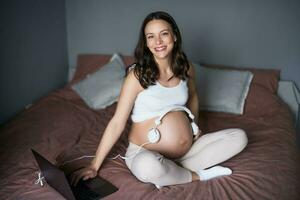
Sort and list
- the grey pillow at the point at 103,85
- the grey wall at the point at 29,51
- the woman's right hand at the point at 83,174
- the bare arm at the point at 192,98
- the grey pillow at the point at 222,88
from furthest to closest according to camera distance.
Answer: the grey pillow at the point at 103,85, the grey pillow at the point at 222,88, the grey wall at the point at 29,51, the bare arm at the point at 192,98, the woman's right hand at the point at 83,174

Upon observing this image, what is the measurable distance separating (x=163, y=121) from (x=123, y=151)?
32 centimetres

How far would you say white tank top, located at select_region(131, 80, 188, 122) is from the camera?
1625mm

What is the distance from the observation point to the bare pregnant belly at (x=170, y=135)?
1610 mm

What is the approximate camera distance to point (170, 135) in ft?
5.29

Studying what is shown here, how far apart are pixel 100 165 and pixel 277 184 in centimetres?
76

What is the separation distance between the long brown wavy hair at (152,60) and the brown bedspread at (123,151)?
1.41 feet

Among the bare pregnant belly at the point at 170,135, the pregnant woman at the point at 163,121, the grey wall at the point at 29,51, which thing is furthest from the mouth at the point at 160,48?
the grey wall at the point at 29,51

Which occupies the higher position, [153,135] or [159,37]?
[159,37]

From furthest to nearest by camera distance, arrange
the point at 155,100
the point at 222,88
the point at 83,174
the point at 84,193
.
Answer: the point at 222,88 < the point at 155,100 < the point at 83,174 < the point at 84,193

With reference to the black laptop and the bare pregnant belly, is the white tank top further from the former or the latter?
the black laptop

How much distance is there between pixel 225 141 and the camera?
64.8 inches

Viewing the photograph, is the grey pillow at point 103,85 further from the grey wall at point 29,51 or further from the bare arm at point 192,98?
the bare arm at point 192,98

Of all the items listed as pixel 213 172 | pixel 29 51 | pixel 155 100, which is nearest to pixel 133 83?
pixel 155 100

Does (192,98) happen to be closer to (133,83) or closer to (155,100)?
(155,100)
